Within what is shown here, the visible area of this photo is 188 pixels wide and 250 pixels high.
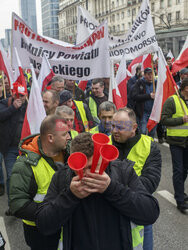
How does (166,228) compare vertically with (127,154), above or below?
below

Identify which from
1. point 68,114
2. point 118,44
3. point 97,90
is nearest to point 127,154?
point 68,114

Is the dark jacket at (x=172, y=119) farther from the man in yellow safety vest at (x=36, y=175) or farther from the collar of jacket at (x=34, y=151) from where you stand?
the collar of jacket at (x=34, y=151)

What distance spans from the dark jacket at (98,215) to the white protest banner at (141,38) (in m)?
4.40

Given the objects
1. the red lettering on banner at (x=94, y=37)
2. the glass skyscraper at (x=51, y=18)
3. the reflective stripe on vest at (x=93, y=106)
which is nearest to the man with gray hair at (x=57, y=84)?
the reflective stripe on vest at (x=93, y=106)

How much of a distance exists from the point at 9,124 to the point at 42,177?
217 cm

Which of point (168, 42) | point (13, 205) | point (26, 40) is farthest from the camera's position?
point (168, 42)

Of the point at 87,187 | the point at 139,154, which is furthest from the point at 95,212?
the point at 139,154

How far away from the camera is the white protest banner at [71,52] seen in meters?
4.53

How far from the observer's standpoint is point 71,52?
4.55m

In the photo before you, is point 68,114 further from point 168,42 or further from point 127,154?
point 168,42

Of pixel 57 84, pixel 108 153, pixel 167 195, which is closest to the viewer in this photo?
pixel 108 153

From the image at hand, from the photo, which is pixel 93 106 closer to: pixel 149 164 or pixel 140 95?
pixel 140 95

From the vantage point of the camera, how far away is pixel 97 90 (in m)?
5.07

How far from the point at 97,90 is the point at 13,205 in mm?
3370
